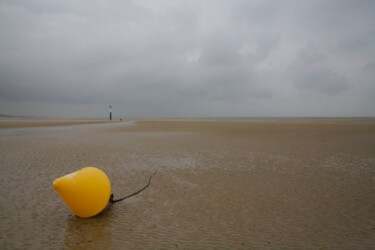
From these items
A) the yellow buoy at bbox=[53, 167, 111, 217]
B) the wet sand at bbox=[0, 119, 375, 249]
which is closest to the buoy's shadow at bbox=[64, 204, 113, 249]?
the wet sand at bbox=[0, 119, 375, 249]

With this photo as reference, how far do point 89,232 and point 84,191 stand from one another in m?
0.72

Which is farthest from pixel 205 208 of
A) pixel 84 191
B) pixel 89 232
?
pixel 84 191

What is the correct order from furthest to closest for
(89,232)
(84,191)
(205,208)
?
(205,208), (84,191), (89,232)

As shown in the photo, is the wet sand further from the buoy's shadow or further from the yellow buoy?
the yellow buoy

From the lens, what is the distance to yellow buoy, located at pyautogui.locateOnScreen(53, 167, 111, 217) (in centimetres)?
438

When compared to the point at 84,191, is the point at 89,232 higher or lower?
lower

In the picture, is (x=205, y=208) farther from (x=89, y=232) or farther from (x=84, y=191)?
(x=84, y=191)

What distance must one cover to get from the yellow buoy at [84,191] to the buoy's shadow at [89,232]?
159 mm

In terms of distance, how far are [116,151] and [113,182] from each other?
18.3 ft

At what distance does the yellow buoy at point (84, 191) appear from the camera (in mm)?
4375

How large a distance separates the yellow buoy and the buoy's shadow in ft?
0.52

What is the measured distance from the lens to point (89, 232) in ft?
13.8

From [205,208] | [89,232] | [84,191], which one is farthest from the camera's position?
[205,208]

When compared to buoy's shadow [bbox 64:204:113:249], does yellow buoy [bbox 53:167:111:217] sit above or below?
above
